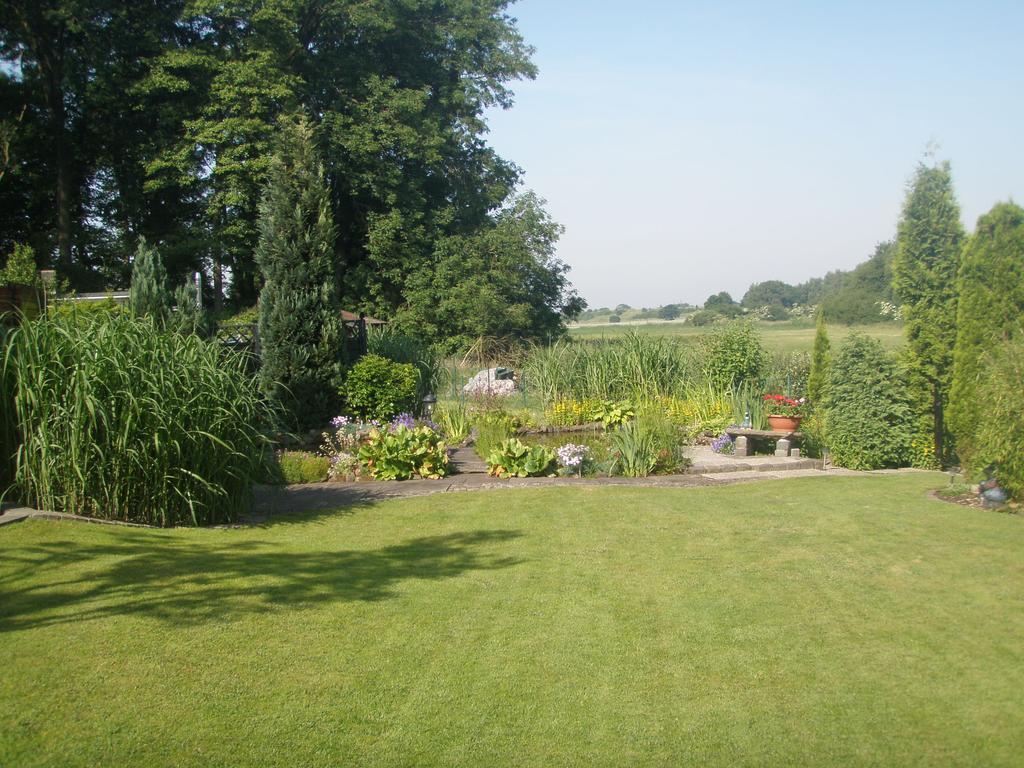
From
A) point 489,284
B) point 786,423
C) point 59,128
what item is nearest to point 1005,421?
point 786,423

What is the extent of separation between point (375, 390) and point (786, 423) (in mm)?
6359

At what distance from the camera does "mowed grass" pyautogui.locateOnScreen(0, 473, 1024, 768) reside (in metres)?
3.72

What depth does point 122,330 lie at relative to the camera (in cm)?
775

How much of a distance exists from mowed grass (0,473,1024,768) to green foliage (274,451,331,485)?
308 centimetres

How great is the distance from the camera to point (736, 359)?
15828mm

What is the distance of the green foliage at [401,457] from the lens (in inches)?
432

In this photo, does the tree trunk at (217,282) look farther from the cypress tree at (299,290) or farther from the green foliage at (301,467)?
the green foliage at (301,467)

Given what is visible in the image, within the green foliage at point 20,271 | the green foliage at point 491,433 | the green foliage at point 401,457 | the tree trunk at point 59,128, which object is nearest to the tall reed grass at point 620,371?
the green foliage at point 491,433

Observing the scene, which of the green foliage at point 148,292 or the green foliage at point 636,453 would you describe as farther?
the green foliage at point 148,292

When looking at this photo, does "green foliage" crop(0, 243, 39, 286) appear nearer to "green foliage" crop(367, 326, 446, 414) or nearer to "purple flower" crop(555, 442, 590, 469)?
"green foliage" crop(367, 326, 446, 414)

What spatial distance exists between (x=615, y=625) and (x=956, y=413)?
→ 7.33 meters

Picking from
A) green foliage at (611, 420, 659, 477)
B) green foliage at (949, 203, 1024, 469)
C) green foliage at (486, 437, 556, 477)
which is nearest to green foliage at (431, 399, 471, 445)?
green foliage at (486, 437, 556, 477)

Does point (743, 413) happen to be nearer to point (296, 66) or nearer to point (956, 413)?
point (956, 413)

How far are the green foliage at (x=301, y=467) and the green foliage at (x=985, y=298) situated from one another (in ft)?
25.2
